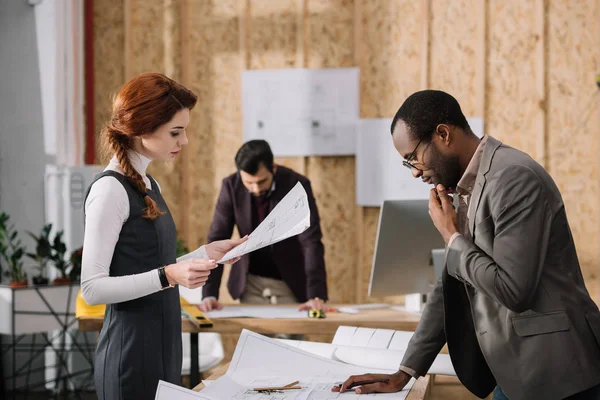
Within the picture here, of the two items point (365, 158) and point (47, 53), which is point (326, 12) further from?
point (47, 53)

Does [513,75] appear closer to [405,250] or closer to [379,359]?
[405,250]

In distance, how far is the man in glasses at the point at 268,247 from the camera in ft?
11.6

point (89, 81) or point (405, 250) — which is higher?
point (89, 81)

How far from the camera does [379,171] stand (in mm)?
4961

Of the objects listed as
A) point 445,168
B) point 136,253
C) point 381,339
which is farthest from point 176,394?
point 381,339

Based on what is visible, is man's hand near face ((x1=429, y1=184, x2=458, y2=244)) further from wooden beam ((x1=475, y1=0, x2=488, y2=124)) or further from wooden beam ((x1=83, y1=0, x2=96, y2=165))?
wooden beam ((x1=83, y1=0, x2=96, y2=165))

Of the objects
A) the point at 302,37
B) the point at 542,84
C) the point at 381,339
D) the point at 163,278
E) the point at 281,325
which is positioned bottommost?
Answer: the point at 281,325

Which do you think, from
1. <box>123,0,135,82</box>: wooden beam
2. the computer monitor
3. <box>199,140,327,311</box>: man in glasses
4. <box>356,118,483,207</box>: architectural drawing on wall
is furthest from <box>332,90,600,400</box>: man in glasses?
<box>123,0,135,82</box>: wooden beam

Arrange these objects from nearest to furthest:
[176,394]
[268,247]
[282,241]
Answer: [176,394] → [282,241] → [268,247]

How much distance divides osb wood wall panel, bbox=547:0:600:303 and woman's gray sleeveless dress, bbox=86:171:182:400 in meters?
3.57

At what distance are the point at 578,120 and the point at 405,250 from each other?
239 cm

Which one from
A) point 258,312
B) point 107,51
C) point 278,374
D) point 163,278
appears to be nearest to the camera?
point 278,374

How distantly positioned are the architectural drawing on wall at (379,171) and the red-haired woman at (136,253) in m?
3.09

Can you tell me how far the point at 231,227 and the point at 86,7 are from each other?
7.88 feet
